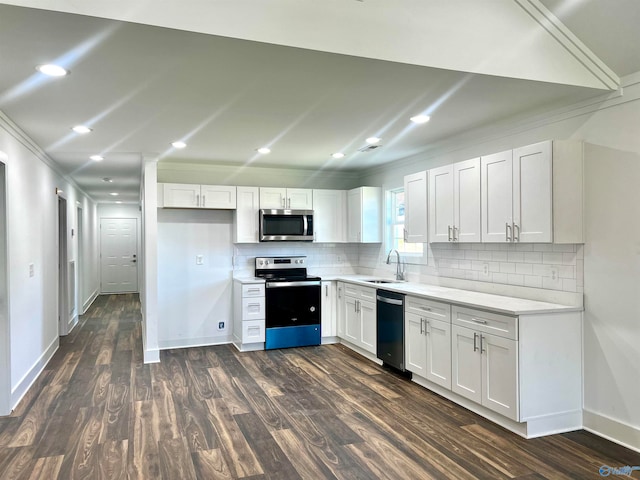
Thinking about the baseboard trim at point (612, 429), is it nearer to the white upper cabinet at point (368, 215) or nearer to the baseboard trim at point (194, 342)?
the white upper cabinet at point (368, 215)

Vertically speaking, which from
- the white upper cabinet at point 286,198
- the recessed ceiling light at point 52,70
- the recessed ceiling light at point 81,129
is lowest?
the white upper cabinet at point 286,198

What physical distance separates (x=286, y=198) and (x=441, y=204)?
232 cm

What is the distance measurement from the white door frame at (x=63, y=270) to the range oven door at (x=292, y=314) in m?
3.22

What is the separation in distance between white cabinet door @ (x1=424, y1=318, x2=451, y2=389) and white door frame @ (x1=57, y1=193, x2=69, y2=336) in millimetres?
5304

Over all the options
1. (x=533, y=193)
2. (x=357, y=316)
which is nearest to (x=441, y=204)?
(x=533, y=193)

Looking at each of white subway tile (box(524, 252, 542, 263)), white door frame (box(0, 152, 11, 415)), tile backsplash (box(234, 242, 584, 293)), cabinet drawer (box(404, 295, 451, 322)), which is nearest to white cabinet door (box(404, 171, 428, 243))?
tile backsplash (box(234, 242, 584, 293))

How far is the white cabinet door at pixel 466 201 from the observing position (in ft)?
12.4

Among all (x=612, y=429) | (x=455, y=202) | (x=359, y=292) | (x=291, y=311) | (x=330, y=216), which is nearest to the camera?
(x=612, y=429)

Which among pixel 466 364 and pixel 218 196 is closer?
pixel 466 364

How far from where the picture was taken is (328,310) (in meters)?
5.79

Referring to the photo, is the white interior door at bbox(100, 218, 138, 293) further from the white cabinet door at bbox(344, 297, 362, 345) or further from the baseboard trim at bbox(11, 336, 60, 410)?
the white cabinet door at bbox(344, 297, 362, 345)

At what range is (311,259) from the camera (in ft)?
20.7

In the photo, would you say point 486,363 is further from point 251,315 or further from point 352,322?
point 251,315

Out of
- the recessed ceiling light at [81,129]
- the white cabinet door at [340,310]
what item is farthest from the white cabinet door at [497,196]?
the recessed ceiling light at [81,129]
